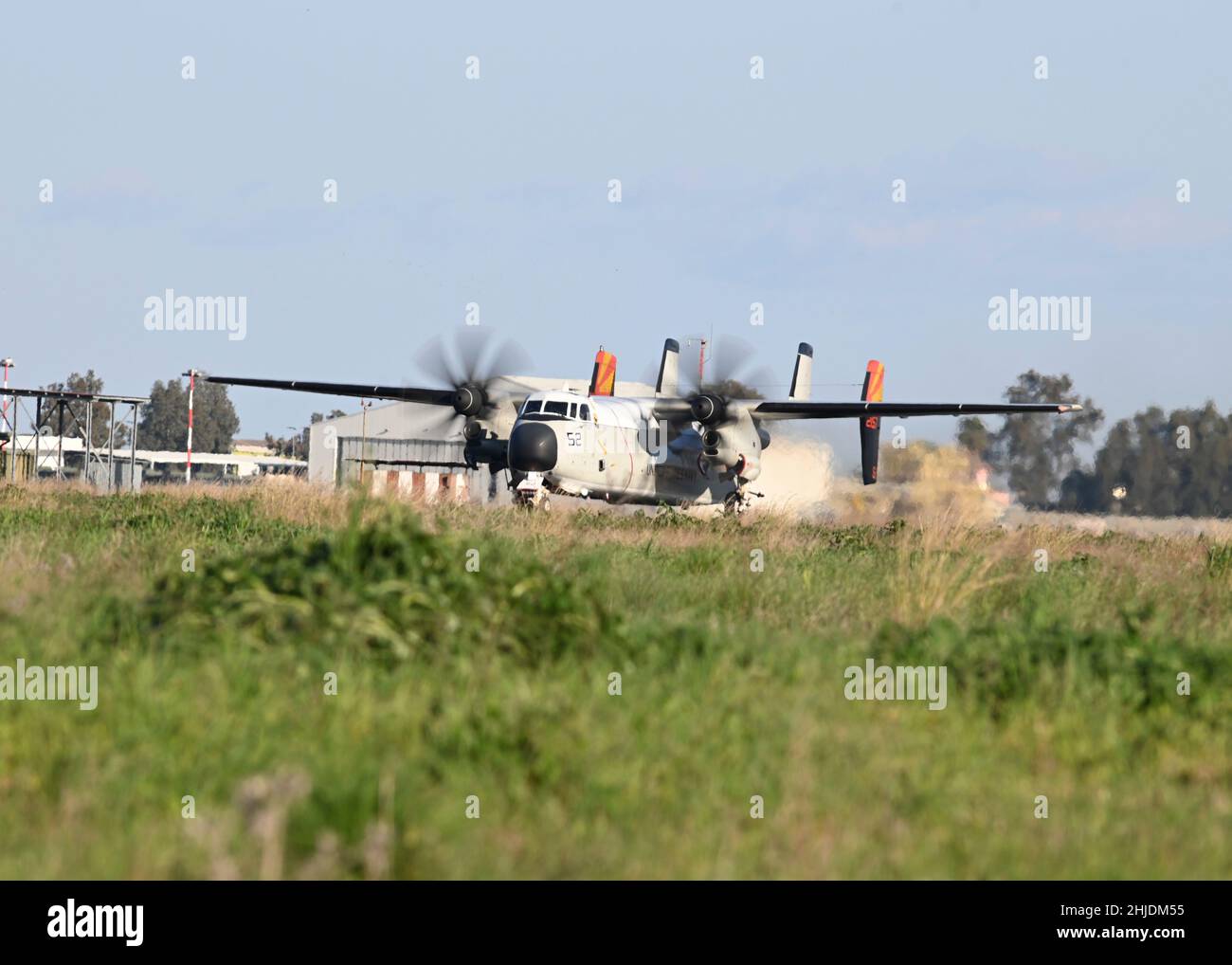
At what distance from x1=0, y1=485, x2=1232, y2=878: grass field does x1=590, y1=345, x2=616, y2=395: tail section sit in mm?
32811

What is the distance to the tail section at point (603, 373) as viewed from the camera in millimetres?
43031

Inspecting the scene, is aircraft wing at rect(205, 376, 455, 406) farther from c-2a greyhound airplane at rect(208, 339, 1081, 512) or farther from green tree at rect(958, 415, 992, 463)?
green tree at rect(958, 415, 992, 463)

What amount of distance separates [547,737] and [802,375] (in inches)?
1529

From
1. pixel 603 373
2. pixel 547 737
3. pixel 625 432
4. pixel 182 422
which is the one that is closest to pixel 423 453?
pixel 603 373

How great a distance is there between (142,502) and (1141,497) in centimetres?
3869

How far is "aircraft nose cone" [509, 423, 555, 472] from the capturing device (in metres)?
31.2

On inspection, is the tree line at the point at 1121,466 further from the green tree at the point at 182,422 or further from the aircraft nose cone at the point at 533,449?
the green tree at the point at 182,422

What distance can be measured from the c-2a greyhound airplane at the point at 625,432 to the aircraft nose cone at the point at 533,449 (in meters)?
0.03

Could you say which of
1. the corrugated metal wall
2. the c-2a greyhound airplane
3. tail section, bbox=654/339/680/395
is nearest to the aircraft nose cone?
the c-2a greyhound airplane

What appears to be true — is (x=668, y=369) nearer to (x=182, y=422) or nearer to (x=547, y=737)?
(x=547, y=737)

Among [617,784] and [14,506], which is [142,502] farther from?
[617,784]

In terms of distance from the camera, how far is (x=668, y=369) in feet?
140

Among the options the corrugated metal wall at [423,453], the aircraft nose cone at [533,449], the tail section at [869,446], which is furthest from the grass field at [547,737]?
the corrugated metal wall at [423,453]
